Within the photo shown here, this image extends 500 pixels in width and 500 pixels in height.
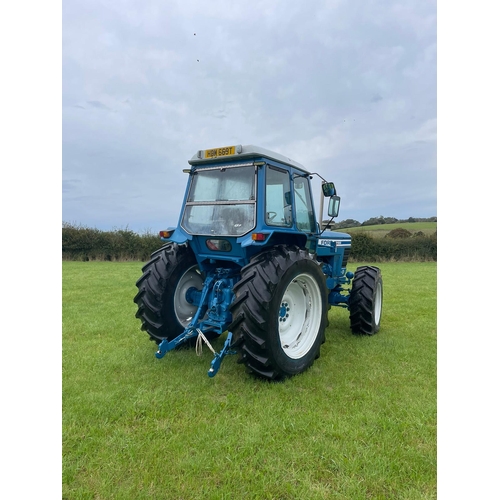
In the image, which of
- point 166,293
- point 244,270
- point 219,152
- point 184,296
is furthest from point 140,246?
point 244,270

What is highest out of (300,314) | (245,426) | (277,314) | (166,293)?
(166,293)

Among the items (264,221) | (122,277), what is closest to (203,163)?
(264,221)

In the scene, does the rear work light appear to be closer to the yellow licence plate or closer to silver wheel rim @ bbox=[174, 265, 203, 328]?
the yellow licence plate

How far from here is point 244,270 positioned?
11.1 ft

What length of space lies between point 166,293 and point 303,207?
203cm

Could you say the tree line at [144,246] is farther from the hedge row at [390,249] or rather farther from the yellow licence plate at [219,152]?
the yellow licence plate at [219,152]

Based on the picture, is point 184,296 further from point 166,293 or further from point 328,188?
point 328,188

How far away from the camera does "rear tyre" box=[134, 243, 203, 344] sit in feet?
13.1

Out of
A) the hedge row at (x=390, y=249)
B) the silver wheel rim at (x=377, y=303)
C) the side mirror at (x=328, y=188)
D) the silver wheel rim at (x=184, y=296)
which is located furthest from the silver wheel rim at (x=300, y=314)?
the hedge row at (x=390, y=249)

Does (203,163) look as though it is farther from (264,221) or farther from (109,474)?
(109,474)

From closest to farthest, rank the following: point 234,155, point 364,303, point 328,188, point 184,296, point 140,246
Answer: point 234,155
point 184,296
point 328,188
point 364,303
point 140,246

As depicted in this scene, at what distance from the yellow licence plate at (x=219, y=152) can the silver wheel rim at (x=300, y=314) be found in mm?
1525

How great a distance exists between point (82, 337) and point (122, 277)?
7105mm

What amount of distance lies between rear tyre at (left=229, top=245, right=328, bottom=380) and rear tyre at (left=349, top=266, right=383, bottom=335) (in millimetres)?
1387
